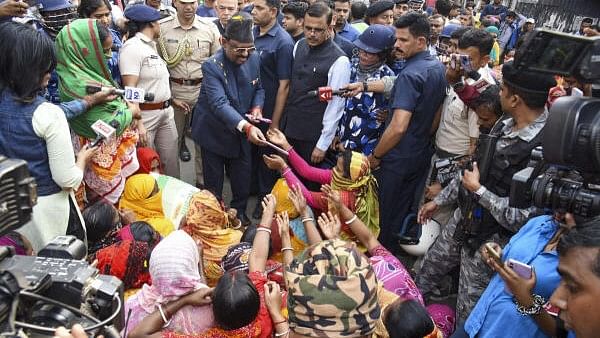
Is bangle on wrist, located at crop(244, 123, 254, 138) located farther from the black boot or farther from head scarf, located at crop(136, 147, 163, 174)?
the black boot

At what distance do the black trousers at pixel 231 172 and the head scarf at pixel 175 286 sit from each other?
6.09 feet

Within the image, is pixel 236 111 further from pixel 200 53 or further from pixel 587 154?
pixel 587 154

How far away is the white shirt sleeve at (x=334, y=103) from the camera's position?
3.81 meters

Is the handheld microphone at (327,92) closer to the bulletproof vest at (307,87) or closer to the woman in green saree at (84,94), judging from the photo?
the bulletproof vest at (307,87)

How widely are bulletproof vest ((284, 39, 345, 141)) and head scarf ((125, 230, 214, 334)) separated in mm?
2027

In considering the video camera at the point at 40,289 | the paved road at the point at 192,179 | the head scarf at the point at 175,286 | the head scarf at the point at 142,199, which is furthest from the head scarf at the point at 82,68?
the video camera at the point at 40,289

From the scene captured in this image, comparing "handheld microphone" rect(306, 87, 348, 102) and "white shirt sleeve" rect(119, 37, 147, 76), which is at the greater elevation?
"white shirt sleeve" rect(119, 37, 147, 76)

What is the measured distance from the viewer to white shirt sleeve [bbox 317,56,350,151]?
3.81 metres

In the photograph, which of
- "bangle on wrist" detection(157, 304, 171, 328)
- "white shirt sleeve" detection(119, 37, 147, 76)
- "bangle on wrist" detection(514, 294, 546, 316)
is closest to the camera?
"bangle on wrist" detection(514, 294, 546, 316)

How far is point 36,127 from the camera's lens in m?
2.29

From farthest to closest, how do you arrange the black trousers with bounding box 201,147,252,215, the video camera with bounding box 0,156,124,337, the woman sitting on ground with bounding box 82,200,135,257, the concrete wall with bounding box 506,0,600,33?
the concrete wall with bounding box 506,0,600,33, the black trousers with bounding box 201,147,252,215, the woman sitting on ground with bounding box 82,200,135,257, the video camera with bounding box 0,156,124,337

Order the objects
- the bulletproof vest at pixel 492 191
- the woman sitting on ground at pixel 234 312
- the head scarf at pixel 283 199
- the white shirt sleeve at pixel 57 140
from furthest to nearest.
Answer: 1. the head scarf at pixel 283 199
2. the bulletproof vest at pixel 492 191
3. the white shirt sleeve at pixel 57 140
4. the woman sitting on ground at pixel 234 312

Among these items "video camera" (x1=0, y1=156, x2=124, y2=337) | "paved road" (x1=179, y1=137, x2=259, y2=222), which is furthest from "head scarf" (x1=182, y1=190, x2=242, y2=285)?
"paved road" (x1=179, y1=137, x2=259, y2=222)

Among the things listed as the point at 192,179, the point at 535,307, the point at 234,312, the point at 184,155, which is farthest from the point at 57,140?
the point at 184,155
